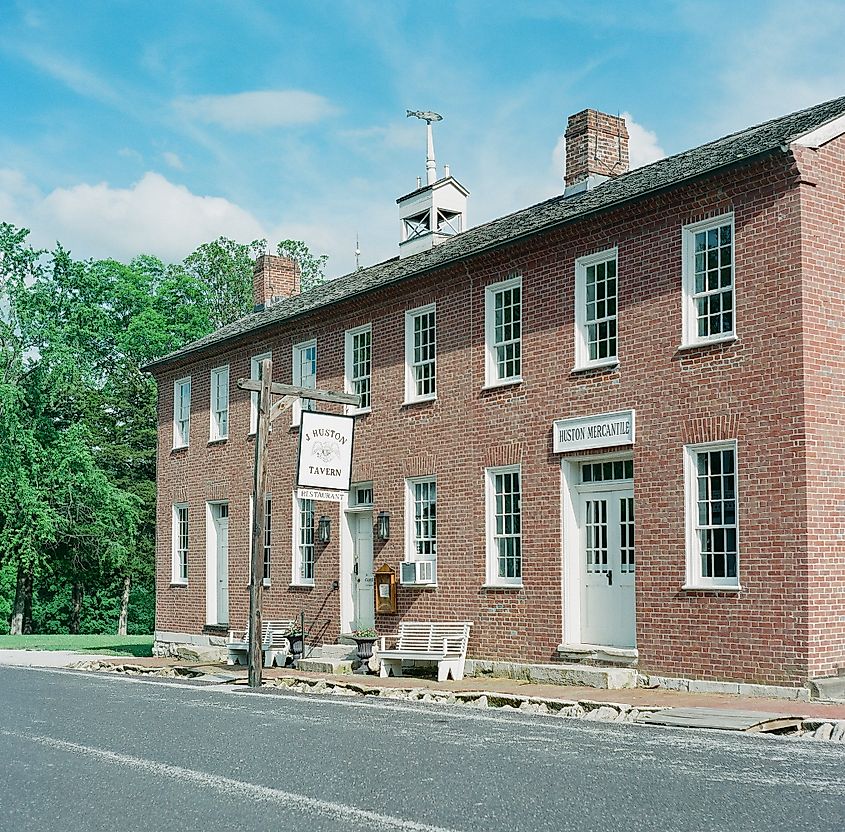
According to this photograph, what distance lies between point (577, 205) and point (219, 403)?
1167cm

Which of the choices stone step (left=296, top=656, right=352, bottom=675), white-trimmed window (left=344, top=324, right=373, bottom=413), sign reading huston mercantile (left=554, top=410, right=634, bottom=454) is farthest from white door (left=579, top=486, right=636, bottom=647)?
white-trimmed window (left=344, top=324, right=373, bottom=413)

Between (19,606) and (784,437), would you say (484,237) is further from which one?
(19,606)

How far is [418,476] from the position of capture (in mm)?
20406

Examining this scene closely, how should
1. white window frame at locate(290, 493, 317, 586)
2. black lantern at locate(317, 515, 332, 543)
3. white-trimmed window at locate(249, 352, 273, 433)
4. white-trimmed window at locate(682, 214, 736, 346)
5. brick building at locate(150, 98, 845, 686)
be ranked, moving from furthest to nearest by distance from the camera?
white-trimmed window at locate(249, 352, 273, 433) → white window frame at locate(290, 493, 317, 586) → black lantern at locate(317, 515, 332, 543) → white-trimmed window at locate(682, 214, 736, 346) → brick building at locate(150, 98, 845, 686)

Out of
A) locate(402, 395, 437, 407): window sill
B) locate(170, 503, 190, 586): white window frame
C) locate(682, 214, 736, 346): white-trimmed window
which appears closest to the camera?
locate(682, 214, 736, 346): white-trimmed window

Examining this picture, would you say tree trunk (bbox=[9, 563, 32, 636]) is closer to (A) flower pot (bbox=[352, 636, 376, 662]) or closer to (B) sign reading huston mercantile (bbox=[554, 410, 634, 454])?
(A) flower pot (bbox=[352, 636, 376, 662])

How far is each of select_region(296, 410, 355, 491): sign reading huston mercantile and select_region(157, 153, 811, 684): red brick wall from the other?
1.69 metres

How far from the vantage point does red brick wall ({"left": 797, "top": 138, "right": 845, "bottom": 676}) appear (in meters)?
13.8

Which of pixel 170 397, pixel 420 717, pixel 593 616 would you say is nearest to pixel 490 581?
pixel 593 616

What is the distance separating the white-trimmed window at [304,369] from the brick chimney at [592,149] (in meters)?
6.25

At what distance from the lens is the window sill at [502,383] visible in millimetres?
18359

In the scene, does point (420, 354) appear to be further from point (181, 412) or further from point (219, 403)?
point (181, 412)

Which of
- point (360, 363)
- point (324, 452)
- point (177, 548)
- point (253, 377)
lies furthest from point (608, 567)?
point (177, 548)

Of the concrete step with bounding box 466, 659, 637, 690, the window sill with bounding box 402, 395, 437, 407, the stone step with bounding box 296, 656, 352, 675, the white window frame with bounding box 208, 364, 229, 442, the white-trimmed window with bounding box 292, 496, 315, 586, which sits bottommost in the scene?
the stone step with bounding box 296, 656, 352, 675
